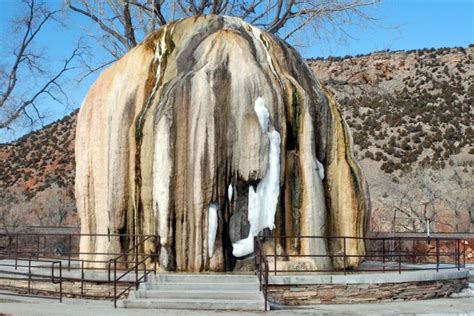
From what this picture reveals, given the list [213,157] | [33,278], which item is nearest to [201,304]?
[213,157]

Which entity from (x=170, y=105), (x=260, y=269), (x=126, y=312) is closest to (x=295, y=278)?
(x=260, y=269)

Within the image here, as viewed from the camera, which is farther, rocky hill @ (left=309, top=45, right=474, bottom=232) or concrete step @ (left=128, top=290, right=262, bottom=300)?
rocky hill @ (left=309, top=45, right=474, bottom=232)

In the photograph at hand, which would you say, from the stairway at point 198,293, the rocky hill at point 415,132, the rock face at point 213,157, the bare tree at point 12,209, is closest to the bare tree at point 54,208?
the bare tree at point 12,209

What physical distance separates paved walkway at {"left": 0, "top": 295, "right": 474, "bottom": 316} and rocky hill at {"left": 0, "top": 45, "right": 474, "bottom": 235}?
78.3 ft

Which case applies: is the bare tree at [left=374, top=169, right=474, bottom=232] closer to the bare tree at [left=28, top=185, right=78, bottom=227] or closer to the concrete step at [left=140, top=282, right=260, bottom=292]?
the bare tree at [left=28, top=185, right=78, bottom=227]

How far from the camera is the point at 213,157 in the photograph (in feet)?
53.4

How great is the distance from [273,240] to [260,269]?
228 centimetres

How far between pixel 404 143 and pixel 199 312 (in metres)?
49.3

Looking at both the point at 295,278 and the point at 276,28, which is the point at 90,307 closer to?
the point at 295,278

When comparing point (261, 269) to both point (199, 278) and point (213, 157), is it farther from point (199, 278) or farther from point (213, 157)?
point (213, 157)

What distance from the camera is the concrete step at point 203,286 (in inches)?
549

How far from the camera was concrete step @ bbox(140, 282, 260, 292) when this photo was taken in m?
14.0

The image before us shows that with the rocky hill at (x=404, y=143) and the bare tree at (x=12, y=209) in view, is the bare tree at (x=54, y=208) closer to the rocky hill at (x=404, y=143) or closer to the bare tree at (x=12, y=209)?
the bare tree at (x=12, y=209)

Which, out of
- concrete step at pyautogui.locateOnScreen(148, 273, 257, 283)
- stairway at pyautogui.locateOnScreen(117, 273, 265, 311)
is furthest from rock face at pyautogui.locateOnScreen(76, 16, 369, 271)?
stairway at pyautogui.locateOnScreen(117, 273, 265, 311)
